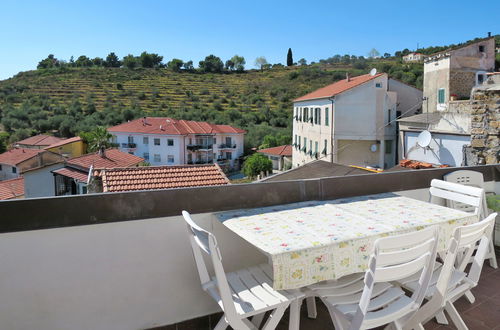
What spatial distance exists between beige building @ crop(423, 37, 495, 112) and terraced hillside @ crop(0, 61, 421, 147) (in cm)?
2285

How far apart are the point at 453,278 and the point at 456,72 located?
861 inches

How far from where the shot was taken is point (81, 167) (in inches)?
881

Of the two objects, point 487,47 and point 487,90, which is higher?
point 487,47

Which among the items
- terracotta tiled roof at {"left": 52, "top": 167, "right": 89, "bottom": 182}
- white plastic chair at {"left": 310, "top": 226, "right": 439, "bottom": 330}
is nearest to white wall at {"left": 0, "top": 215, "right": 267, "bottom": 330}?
white plastic chair at {"left": 310, "top": 226, "right": 439, "bottom": 330}

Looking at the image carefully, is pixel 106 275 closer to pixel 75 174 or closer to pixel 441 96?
pixel 75 174

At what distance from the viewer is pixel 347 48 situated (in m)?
79.7

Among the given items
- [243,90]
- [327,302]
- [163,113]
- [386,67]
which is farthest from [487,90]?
[243,90]

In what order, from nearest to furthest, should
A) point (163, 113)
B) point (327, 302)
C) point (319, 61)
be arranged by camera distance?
point (327, 302)
point (163, 113)
point (319, 61)

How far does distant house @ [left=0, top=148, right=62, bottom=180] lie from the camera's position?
90.4 ft

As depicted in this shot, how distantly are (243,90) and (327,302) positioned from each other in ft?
210

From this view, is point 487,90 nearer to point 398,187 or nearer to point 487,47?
point 398,187

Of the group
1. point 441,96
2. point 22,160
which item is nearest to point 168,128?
point 22,160

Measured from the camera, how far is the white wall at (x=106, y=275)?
6.44ft

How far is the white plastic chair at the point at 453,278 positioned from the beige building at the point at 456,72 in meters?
20.2
